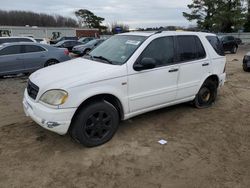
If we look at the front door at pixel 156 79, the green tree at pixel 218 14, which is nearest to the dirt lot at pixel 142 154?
the front door at pixel 156 79

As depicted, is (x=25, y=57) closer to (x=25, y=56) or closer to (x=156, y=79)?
(x=25, y=56)

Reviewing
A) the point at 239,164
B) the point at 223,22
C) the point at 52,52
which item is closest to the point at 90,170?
the point at 239,164

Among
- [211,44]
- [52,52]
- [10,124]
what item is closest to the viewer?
[10,124]

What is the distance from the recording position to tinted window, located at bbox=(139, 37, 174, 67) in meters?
4.30

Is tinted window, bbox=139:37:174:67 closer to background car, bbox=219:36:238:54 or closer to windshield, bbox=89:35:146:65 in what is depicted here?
windshield, bbox=89:35:146:65

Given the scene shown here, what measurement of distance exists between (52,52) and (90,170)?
26.2ft

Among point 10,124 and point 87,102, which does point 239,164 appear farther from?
point 10,124

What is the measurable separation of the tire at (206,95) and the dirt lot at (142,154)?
0.40 m

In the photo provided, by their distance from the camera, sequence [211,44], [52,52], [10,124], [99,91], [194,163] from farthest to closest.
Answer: [52,52] → [211,44] → [10,124] → [99,91] → [194,163]

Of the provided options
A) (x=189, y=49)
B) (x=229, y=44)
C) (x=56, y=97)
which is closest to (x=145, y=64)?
(x=189, y=49)

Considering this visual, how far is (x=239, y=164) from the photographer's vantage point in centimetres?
339

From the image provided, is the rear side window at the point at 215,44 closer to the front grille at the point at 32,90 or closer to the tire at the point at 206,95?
the tire at the point at 206,95

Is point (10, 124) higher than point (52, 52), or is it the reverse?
point (52, 52)

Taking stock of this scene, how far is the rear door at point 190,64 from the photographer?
478cm
